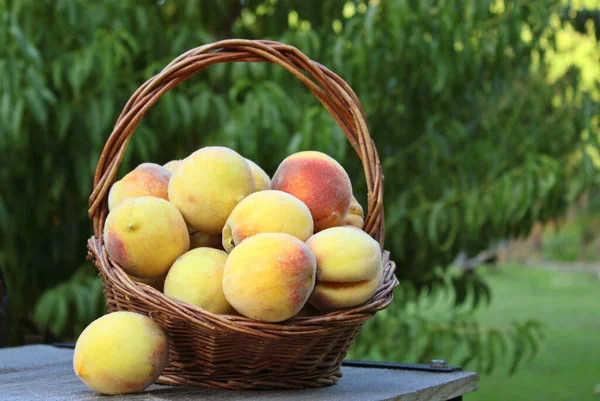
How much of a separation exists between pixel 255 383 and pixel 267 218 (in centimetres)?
23

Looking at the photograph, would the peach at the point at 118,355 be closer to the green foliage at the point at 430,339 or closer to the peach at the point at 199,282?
the peach at the point at 199,282

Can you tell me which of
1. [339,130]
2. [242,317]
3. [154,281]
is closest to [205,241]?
[154,281]

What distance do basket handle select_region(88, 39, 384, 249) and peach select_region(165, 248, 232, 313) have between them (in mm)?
198

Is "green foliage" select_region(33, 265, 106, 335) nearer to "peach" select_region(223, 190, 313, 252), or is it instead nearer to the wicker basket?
the wicker basket

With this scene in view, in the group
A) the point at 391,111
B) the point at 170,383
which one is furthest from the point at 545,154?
the point at 170,383

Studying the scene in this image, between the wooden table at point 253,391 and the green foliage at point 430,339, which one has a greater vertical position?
the wooden table at point 253,391

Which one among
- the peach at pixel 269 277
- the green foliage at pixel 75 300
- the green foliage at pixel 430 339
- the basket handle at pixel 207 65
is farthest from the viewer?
the green foliage at pixel 430 339

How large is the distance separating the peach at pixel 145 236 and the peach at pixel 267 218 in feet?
0.24

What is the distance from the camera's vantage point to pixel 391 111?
244 cm

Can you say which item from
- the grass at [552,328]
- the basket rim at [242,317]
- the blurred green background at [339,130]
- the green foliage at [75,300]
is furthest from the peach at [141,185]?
the grass at [552,328]

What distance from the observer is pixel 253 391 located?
1.08 m

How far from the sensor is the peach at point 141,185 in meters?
1.18

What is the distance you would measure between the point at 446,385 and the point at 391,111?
4.48 feet

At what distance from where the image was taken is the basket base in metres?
1.08
